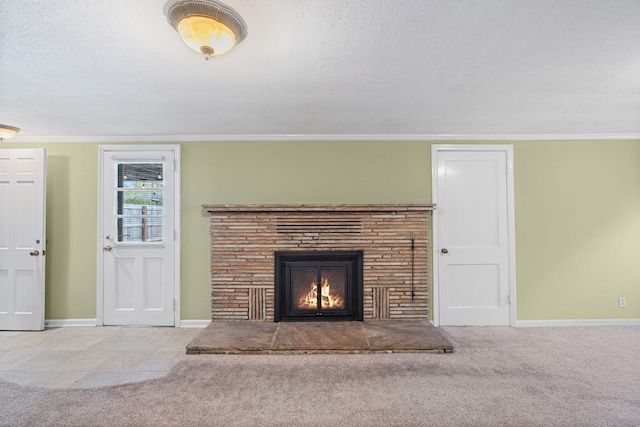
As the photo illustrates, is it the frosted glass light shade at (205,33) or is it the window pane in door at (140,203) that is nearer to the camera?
the frosted glass light shade at (205,33)

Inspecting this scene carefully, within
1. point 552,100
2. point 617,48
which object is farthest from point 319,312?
point 617,48

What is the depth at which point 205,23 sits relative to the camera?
1410 mm

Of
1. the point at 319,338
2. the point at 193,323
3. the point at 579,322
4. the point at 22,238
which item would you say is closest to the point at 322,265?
the point at 319,338

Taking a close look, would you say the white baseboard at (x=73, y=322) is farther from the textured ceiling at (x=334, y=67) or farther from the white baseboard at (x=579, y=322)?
the white baseboard at (x=579, y=322)

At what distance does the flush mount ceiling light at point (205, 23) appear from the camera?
4.46 ft

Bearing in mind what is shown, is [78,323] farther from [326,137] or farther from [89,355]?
[326,137]

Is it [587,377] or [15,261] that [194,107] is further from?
[587,377]

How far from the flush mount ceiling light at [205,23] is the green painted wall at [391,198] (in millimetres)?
2187

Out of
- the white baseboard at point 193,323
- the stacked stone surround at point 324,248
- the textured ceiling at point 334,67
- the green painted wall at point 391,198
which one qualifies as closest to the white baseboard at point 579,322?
the green painted wall at point 391,198

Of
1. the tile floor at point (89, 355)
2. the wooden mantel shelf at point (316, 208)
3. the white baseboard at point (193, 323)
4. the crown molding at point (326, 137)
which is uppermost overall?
the crown molding at point (326, 137)

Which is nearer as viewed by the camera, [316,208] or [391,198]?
[316,208]

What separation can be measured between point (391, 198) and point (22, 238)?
14.1 ft

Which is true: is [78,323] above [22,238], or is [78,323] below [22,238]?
below

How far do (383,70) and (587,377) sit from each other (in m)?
2.87
